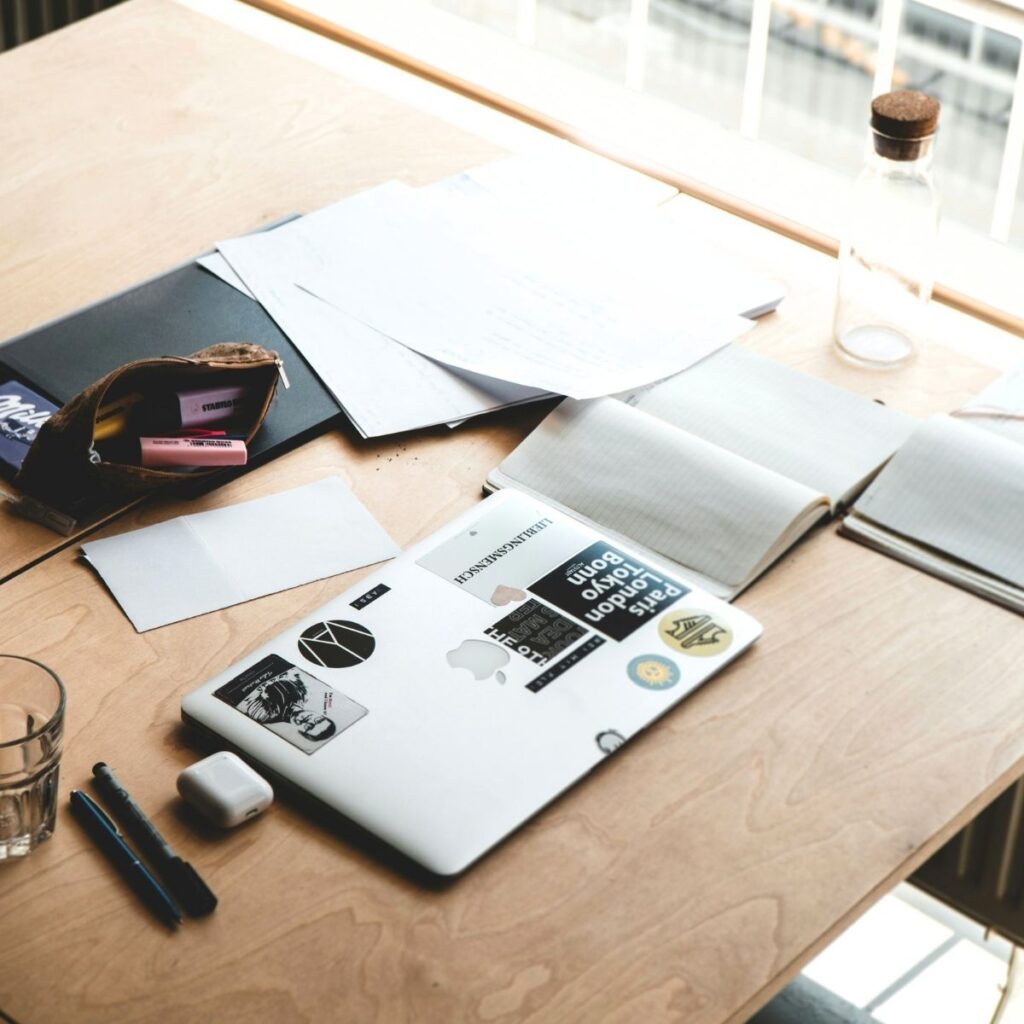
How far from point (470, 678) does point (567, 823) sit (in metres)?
0.12

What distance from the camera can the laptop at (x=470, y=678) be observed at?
0.89m

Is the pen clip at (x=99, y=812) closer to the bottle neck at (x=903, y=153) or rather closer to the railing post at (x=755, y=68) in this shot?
the bottle neck at (x=903, y=153)

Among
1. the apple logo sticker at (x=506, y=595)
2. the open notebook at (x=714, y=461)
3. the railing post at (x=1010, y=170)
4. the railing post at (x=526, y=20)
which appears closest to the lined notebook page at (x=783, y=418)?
the open notebook at (x=714, y=461)

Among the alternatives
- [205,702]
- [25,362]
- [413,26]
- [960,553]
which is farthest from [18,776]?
[413,26]

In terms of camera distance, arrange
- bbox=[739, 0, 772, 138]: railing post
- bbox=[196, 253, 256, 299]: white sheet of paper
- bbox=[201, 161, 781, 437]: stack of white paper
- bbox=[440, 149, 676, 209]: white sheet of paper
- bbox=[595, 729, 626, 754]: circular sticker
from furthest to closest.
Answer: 1. bbox=[739, 0, 772, 138]: railing post
2. bbox=[440, 149, 676, 209]: white sheet of paper
3. bbox=[196, 253, 256, 299]: white sheet of paper
4. bbox=[201, 161, 781, 437]: stack of white paper
5. bbox=[595, 729, 626, 754]: circular sticker

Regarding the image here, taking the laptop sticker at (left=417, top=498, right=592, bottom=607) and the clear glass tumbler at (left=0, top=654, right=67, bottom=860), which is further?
the laptop sticker at (left=417, top=498, right=592, bottom=607)

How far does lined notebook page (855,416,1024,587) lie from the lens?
3.50 feet

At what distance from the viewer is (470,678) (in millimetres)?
962

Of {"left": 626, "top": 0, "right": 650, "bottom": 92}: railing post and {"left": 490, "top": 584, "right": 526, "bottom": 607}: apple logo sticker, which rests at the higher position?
{"left": 626, "top": 0, "right": 650, "bottom": 92}: railing post

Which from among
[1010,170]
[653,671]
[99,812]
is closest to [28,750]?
[99,812]

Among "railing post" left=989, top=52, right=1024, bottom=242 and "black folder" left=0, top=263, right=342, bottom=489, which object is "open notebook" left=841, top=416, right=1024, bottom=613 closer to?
"black folder" left=0, top=263, right=342, bottom=489

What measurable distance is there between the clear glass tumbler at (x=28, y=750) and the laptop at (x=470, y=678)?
88mm

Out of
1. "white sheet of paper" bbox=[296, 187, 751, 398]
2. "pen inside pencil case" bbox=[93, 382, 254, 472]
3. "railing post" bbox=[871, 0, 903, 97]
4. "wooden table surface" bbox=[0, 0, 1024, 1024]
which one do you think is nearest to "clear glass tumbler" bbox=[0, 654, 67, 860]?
A: "wooden table surface" bbox=[0, 0, 1024, 1024]

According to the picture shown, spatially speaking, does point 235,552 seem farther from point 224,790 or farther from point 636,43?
point 636,43
